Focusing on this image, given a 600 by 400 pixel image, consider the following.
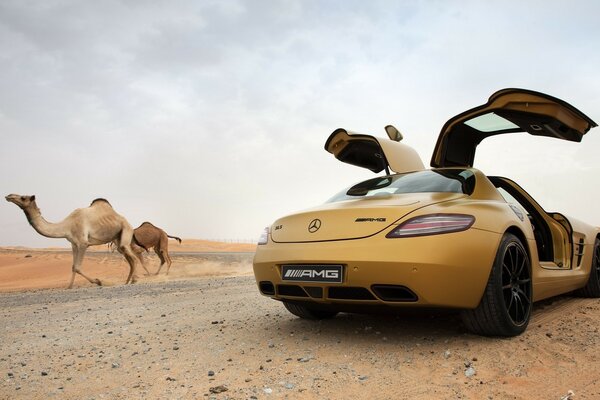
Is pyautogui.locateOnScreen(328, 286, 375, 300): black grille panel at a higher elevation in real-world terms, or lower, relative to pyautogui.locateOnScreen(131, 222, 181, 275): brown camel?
lower

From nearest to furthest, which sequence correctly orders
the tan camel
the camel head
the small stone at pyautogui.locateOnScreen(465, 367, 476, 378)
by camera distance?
the small stone at pyautogui.locateOnScreen(465, 367, 476, 378)
the camel head
the tan camel

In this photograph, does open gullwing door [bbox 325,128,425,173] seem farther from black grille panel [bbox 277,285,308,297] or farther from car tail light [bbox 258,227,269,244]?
black grille panel [bbox 277,285,308,297]

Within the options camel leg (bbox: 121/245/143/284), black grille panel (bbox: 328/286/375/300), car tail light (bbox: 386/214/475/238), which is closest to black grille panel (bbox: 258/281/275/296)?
black grille panel (bbox: 328/286/375/300)

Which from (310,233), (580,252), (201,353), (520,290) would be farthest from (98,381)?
(580,252)

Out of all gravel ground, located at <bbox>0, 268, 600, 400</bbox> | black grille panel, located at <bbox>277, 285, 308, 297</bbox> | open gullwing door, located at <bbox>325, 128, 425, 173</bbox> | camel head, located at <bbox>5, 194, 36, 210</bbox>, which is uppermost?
camel head, located at <bbox>5, 194, 36, 210</bbox>

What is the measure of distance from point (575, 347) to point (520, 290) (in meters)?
0.58

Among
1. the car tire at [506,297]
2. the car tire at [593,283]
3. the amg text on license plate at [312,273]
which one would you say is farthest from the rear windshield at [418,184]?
the car tire at [593,283]

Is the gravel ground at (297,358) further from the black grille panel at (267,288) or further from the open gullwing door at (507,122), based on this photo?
the open gullwing door at (507,122)

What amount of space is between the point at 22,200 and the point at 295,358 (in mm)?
12213

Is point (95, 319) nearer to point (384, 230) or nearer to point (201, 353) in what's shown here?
point (201, 353)

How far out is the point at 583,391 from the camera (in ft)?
9.16

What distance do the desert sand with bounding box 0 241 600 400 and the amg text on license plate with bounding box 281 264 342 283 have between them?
56 cm

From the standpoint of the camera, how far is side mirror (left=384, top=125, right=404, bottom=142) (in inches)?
255

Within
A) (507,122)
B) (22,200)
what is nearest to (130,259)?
(22,200)
